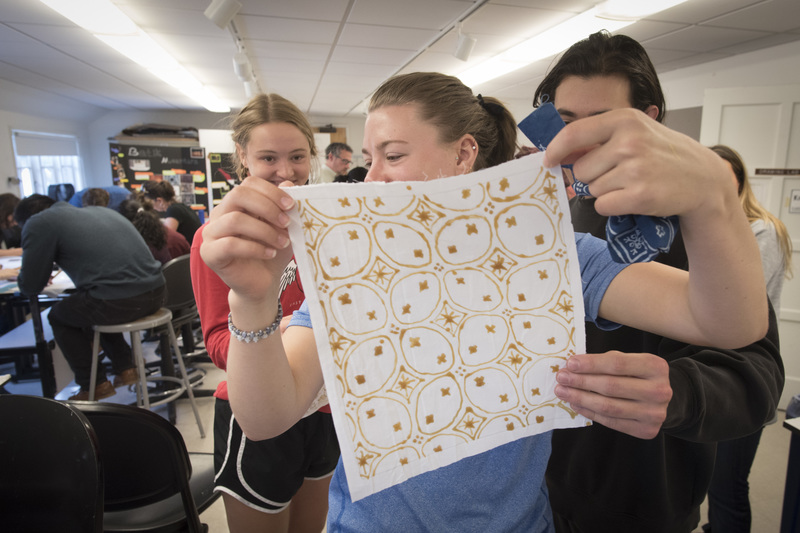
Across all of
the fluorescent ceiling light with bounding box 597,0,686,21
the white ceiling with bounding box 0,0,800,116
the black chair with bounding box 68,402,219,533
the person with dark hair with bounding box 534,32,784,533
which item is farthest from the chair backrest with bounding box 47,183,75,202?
the person with dark hair with bounding box 534,32,784,533

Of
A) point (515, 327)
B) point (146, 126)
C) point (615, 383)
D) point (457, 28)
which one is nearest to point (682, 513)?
point (615, 383)

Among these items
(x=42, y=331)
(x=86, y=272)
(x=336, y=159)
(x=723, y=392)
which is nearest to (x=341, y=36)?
(x=336, y=159)

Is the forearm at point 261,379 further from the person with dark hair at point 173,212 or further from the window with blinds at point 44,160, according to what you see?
the window with blinds at point 44,160

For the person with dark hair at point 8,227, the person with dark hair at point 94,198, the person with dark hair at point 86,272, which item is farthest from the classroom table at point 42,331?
the person with dark hair at point 8,227

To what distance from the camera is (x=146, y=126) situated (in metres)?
8.44

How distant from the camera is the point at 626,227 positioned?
57cm

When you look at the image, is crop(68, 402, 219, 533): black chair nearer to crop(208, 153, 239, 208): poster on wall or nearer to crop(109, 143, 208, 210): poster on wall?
crop(208, 153, 239, 208): poster on wall

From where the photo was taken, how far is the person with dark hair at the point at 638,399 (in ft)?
2.15

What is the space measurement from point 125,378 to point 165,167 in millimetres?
5170

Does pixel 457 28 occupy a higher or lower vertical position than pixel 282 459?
higher

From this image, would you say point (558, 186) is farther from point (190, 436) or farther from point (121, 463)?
point (190, 436)

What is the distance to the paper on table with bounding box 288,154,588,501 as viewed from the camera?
605 millimetres

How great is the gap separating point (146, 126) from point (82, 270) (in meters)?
6.85

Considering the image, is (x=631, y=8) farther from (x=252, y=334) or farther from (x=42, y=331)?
(x=42, y=331)
